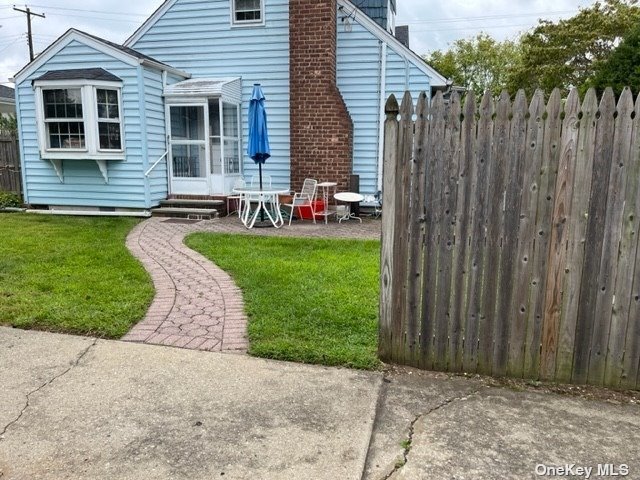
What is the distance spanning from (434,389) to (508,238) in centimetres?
104

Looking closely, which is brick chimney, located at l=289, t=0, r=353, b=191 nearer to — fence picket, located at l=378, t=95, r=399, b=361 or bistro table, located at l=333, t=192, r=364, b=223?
bistro table, located at l=333, t=192, r=364, b=223

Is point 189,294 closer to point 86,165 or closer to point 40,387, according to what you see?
point 40,387

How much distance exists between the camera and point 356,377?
3.16 meters

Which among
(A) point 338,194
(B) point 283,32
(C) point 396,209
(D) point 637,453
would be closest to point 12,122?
(B) point 283,32

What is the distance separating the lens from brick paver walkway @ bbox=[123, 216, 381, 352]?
12.5ft

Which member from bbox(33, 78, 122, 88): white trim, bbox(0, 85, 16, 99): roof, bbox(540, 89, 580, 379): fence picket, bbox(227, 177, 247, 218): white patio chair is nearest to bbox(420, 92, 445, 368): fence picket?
bbox(540, 89, 580, 379): fence picket

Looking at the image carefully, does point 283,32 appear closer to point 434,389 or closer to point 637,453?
point 434,389

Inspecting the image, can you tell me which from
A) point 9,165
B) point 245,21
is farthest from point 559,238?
point 9,165

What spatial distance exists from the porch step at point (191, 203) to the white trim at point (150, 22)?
4.30 meters

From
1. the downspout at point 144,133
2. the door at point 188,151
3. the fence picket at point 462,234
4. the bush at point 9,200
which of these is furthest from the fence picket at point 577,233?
the bush at point 9,200

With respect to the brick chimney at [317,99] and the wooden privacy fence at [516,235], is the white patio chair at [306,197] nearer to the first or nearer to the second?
the brick chimney at [317,99]
